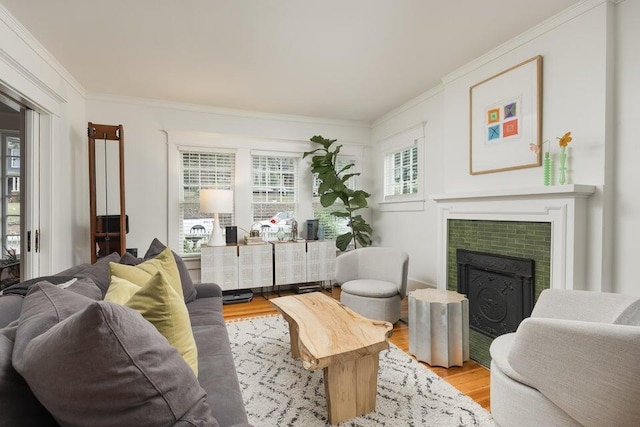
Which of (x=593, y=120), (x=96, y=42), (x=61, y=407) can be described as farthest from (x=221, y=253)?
(x=593, y=120)

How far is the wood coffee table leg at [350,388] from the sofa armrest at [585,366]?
75 cm

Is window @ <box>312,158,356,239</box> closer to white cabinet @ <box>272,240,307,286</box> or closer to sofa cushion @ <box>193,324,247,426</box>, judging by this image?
white cabinet @ <box>272,240,307,286</box>

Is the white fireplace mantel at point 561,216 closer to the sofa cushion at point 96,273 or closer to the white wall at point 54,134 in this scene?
the sofa cushion at point 96,273

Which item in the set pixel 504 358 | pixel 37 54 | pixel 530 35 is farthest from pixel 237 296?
pixel 530 35

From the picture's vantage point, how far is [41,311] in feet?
3.05

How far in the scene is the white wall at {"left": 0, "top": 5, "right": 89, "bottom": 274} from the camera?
2.38 m

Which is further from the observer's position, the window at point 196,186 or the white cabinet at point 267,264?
the window at point 196,186

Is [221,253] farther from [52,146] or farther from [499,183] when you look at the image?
[499,183]

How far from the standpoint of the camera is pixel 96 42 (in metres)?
2.63

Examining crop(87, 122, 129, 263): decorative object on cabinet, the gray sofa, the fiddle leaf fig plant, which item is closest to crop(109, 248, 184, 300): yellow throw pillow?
the gray sofa

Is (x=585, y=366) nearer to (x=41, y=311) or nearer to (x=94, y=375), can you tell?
(x=94, y=375)

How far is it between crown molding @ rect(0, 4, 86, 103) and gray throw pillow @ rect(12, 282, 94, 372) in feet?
7.42

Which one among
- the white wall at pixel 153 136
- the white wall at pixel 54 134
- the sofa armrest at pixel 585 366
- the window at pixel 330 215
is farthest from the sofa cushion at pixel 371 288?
the white wall at pixel 54 134

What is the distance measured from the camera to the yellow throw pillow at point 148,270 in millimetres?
1655
